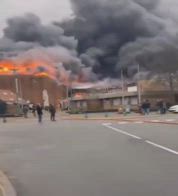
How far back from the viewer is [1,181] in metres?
10.3

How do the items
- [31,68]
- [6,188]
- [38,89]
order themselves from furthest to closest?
[38,89] → [31,68] → [6,188]

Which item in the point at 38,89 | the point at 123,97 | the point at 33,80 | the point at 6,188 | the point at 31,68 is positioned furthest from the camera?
the point at 38,89

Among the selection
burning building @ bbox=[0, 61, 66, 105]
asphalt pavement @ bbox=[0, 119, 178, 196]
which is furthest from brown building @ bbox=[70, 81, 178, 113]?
asphalt pavement @ bbox=[0, 119, 178, 196]

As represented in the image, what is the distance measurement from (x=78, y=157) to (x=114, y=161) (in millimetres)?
1532

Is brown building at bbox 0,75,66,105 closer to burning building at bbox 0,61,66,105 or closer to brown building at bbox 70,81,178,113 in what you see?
burning building at bbox 0,61,66,105

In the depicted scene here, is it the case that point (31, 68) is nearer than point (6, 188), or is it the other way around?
point (6, 188)

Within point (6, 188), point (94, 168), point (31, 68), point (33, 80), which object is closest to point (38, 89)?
point (33, 80)

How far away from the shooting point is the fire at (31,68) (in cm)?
12338

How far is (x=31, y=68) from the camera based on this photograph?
127m

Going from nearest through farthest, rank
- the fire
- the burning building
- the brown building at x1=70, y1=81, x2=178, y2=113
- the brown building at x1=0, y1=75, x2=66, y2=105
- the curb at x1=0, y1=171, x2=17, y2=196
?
the curb at x1=0, y1=171, x2=17, y2=196, the brown building at x1=70, y1=81, x2=178, y2=113, the burning building, the fire, the brown building at x1=0, y1=75, x2=66, y2=105

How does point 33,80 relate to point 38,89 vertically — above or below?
above

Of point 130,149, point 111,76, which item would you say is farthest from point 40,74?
point 130,149

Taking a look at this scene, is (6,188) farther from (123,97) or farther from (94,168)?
(123,97)

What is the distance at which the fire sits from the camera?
123 metres
